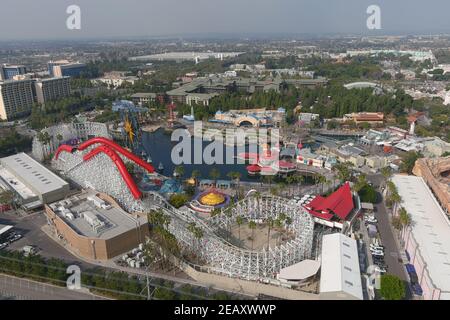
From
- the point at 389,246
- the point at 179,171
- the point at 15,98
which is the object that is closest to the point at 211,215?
the point at 179,171

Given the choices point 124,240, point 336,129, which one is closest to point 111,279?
point 124,240

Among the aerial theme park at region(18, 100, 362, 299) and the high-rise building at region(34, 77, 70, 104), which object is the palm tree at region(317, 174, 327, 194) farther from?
the high-rise building at region(34, 77, 70, 104)

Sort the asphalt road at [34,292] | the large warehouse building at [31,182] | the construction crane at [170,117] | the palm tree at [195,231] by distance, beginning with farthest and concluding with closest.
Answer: the construction crane at [170,117]
the large warehouse building at [31,182]
the palm tree at [195,231]
the asphalt road at [34,292]

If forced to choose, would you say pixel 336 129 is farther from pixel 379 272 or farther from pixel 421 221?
pixel 379 272

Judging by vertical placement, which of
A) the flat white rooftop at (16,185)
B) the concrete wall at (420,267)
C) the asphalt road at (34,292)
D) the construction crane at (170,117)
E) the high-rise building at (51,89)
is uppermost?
the high-rise building at (51,89)

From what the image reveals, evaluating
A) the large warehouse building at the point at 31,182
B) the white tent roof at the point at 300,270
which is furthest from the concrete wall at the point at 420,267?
the large warehouse building at the point at 31,182

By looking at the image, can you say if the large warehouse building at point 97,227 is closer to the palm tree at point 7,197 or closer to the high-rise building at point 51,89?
the palm tree at point 7,197
